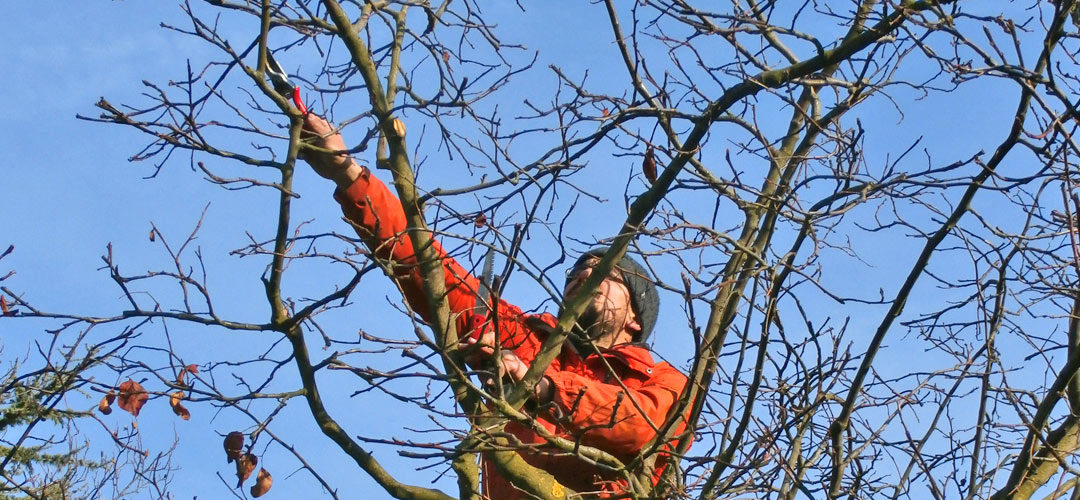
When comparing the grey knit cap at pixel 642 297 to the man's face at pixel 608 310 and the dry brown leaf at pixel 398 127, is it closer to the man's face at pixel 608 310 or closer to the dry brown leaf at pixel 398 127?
the man's face at pixel 608 310

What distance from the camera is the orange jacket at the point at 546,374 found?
138 inches

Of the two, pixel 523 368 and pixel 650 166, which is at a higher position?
pixel 650 166

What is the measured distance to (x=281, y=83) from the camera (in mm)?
3490

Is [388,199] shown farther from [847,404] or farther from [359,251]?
[847,404]

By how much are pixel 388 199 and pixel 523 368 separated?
30.3 inches

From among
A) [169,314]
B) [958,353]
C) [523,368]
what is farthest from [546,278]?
[958,353]

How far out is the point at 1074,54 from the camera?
151 inches

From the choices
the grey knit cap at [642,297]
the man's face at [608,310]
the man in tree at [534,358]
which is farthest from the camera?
the grey knit cap at [642,297]

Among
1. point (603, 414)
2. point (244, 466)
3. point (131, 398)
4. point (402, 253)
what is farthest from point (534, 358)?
point (131, 398)

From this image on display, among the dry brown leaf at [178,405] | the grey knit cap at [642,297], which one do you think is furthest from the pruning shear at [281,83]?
the grey knit cap at [642,297]

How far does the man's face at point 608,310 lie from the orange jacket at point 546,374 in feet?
0.88

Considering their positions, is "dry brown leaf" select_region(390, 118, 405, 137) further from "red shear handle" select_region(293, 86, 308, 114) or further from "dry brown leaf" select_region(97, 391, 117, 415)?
"dry brown leaf" select_region(97, 391, 117, 415)

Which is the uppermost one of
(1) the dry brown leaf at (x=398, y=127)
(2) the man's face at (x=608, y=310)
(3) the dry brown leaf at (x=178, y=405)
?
(1) the dry brown leaf at (x=398, y=127)

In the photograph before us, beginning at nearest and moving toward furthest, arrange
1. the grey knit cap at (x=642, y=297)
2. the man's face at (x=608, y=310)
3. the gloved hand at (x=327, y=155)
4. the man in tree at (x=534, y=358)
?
1. the man in tree at (x=534, y=358)
2. the gloved hand at (x=327, y=155)
3. the man's face at (x=608, y=310)
4. the grey knit cap at (x=642, y=297)
